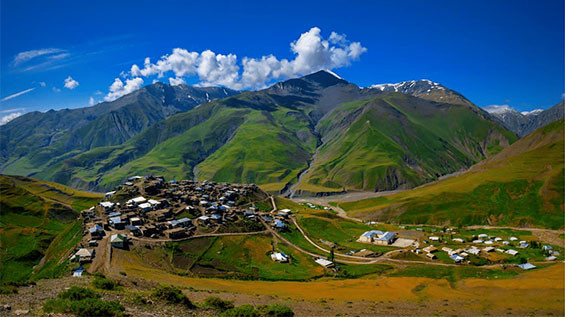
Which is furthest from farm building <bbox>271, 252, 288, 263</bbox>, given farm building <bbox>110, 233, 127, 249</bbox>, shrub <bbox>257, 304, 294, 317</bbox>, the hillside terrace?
shrub <bbox>257, 304, 294, 317</bbox>

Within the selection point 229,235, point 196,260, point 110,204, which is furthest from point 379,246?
point 110,204

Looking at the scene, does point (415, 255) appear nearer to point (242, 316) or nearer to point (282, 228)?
point (282, 228)

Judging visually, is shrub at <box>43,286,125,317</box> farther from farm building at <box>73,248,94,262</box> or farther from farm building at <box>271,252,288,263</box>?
farm building at <box>271,252,288,263</box>

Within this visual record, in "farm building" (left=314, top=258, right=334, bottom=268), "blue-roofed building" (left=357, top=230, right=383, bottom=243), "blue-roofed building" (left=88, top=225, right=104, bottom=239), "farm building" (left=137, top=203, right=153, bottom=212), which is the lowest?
"farm building" (left=314, top=258, right=334, bottom=268)

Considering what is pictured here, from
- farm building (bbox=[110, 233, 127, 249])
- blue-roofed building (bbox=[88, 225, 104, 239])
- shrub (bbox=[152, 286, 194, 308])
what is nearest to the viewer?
shrub (bbox=[152, 286, 194, 308])

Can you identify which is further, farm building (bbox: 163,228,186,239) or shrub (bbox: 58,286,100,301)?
farm building (bbox: 163,228,186,239)

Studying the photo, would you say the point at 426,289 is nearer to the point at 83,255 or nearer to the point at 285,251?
the point at 285,251
